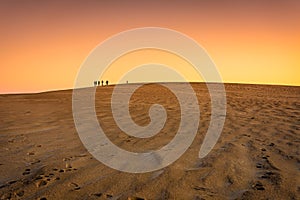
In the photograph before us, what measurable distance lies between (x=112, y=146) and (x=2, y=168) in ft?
6.96

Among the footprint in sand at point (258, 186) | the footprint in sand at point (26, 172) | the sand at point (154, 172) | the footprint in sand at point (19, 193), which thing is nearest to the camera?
the footprint in sand at point (19, 193)

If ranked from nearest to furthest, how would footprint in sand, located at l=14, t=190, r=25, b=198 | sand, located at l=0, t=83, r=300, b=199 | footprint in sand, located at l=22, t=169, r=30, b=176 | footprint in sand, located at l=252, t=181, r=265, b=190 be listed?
footprint in sand, located at l=14, t=190, r=25, b=198
sand, located at l=0, t=83, r=300, b=199
footprint in sand, located at l=252, t=181, r=265, b=190
footprint in sand, located at l=22, t=169, r=30, b=176

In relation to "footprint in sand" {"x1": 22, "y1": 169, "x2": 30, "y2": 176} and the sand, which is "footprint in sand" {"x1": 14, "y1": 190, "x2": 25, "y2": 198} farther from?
"footprint in sand" {"x1": 22, "y1": 169, "x2": 30, "y2": 176}

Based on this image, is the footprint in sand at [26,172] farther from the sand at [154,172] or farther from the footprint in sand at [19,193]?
the footprint in sand at [19,193]

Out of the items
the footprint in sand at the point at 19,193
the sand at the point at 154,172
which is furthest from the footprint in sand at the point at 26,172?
the footprint in sand at the point at 19,193

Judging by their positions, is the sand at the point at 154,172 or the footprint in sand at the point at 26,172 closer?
the sand at the point at 154,172

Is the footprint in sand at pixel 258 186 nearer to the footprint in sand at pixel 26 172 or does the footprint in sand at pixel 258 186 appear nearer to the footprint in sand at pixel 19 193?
the footprint in sand at pixel 19 193

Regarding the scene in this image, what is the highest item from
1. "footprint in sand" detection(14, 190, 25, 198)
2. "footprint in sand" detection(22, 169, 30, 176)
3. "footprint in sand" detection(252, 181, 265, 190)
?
"footprint in sand" detection(22, 169, 30, 176)

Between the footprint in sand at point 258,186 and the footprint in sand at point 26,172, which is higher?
the footprint in sand at point 26,172

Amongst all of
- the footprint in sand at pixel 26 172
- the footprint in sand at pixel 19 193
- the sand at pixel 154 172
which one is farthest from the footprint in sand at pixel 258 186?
the footprint in sand at pixel 26 172

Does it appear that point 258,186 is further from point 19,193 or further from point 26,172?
point 26,172

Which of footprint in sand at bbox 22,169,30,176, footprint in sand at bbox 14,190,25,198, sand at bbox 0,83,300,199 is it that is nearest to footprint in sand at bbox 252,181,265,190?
sand at bbox 0,83,300,199

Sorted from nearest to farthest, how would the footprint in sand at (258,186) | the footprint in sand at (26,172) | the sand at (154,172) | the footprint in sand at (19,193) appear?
the footprint in sand at (19,193), the sand at (154,172), the footprint in sand at (258,186), the footprint in sand at (26,172)

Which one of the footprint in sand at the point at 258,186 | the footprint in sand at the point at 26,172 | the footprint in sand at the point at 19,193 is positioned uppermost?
the footprint in sand at the point at 26,172
